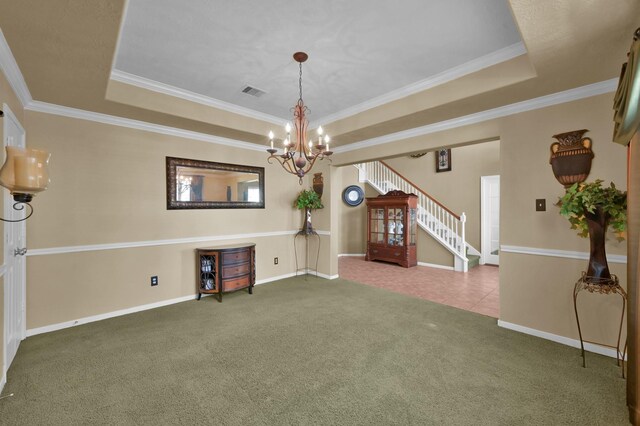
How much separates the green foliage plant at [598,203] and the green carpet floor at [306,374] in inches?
48.2

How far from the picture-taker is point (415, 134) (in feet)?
12.5

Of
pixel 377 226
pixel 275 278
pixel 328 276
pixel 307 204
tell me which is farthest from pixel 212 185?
pixel 377 226

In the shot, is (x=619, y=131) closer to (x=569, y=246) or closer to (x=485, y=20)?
(x=485, y=20)

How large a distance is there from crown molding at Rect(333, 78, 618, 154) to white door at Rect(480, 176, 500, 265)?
3597 millimetres

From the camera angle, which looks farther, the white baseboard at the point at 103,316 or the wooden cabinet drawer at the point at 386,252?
the wooden cabinet drawer at the point at 386,252

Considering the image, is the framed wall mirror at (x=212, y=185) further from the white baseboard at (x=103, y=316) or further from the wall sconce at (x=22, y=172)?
the wall sconce at (x=22, y=172)

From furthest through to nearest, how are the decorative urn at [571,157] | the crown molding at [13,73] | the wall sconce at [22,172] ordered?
the decorative urn at [571,157], the crown molding at [13,73], the wall sconce at [22,172]

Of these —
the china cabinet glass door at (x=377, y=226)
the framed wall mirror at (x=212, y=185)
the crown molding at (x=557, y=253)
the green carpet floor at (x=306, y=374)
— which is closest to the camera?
the green carpet floor at (x=306, y=374)

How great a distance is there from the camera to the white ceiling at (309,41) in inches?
77.9

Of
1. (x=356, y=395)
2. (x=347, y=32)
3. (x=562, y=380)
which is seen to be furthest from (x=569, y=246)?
(x=347, y=32)

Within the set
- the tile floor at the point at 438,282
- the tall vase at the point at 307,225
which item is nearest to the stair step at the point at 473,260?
the tile floor at the point at 438,282

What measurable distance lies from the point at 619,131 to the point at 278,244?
4.45 meters

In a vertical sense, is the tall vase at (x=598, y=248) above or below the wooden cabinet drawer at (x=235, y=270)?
above

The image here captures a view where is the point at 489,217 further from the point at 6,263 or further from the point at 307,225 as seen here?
the point at 6,263
